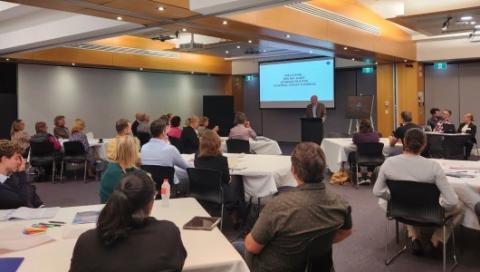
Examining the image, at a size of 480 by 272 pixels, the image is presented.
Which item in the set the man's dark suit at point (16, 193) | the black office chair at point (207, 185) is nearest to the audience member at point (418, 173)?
the black office chair at point (207, 185)

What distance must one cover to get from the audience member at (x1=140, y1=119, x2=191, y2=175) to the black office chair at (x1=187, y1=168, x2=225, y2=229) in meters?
0.27

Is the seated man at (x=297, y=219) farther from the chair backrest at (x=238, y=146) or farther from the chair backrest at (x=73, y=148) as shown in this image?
the chair backrest at (x=73, y=148)

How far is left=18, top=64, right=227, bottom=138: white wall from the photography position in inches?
439

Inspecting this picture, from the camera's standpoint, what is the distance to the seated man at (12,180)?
3.18 m

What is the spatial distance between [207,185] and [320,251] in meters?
2.60

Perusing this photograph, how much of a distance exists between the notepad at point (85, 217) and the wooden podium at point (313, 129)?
7743mm

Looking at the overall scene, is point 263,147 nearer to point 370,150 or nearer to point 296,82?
point 370,150

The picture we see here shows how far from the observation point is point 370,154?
24.1ft

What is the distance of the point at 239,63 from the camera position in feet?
51.9

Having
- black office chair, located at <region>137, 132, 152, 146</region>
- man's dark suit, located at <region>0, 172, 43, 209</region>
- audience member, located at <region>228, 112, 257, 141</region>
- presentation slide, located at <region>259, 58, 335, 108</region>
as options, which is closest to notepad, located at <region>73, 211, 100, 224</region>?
man's dark suit, located at <region>0, 172, 43, 209</region>

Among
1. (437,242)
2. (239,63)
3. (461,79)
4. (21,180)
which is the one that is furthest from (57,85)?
(461,79)

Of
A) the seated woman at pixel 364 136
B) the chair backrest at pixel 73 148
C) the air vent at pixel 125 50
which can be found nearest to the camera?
the seated woman at pixel 364 136

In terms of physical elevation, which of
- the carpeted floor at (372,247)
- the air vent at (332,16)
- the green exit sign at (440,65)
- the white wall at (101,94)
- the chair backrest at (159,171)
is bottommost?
the carpeted floor at (372,247)

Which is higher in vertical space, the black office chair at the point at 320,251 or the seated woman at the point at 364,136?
the seated woman at the point at 364,136
